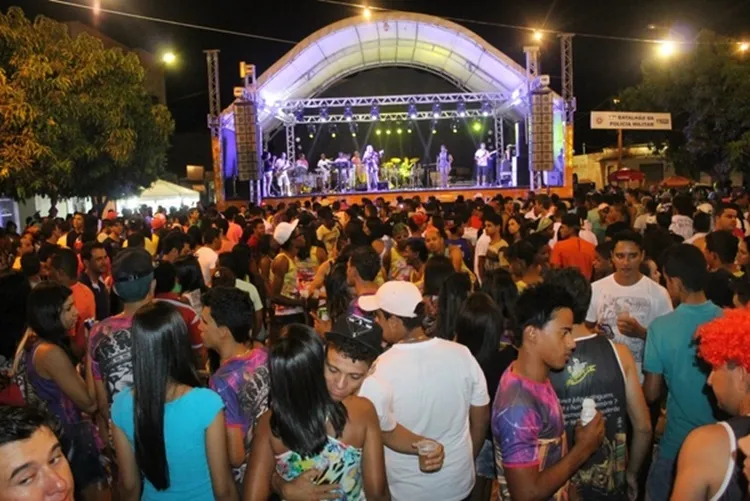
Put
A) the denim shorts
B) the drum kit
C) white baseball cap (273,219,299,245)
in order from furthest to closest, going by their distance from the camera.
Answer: the drum kit < white baseball cap (273,219,299,245) < the denim shorts

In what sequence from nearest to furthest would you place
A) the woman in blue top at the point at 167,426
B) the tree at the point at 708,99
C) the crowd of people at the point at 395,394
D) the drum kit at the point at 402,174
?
the crowd of people at the point at 395,394 → the woman in blue top at the point at 167,426 → the tree at the point at 708,99 → the drum kit at the point at 402,174

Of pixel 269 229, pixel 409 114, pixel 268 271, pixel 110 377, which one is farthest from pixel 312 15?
pixel 110 377

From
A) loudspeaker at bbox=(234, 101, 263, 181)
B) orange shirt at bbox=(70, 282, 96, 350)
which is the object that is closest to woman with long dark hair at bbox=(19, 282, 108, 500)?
orange shirt at bbox=(70, 282, 96, 350)

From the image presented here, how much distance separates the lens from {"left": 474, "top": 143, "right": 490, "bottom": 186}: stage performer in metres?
25.3

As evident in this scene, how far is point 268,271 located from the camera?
25.5 feet

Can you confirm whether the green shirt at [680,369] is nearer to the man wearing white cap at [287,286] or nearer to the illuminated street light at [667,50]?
the man wearing white cap at [287,286]

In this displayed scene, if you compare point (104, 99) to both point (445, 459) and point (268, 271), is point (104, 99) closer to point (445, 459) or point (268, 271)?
point (268, 271)

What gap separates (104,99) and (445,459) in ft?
46.9

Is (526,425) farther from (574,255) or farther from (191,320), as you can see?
(574,255)

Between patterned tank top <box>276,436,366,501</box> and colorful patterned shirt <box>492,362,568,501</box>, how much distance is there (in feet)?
2.07

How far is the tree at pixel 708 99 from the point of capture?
78.0ft

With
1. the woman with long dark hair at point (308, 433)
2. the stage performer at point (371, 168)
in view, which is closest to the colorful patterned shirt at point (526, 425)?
the woman with long dark hair at point (308, 433)

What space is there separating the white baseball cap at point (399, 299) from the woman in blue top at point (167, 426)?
940mm

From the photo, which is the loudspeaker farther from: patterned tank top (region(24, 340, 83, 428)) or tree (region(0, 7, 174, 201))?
patterned tank top (region(24, 340, 83, 428))
